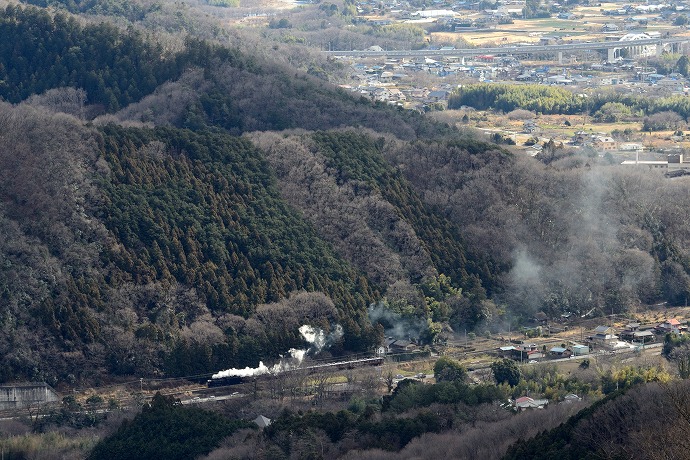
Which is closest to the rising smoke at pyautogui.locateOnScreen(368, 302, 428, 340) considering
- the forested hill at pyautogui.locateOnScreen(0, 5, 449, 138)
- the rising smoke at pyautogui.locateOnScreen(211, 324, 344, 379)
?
the rising smoke at pyautogui.locateOnScreen(211, 324, 344, 379)

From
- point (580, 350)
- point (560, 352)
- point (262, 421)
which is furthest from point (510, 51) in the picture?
point (262, 421)

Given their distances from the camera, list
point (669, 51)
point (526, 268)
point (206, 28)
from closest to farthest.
→ point (526, 268) → point (206, 28) → point (669, 51)

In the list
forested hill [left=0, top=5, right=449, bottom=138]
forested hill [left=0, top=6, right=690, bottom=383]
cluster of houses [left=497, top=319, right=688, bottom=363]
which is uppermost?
forested hill [left=0, top=5, right=449, bottom=138]

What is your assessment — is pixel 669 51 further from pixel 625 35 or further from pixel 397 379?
pixel 397 379

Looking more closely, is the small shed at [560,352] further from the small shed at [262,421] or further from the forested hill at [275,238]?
the small shed at [262,421]

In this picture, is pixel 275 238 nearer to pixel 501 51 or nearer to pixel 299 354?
pixel 299 354

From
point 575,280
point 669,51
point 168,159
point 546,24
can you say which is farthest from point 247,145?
point 546,24

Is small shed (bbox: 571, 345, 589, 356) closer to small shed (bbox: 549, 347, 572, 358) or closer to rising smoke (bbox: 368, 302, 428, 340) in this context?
small shed (bbox: 549, 347, 572, 358)
